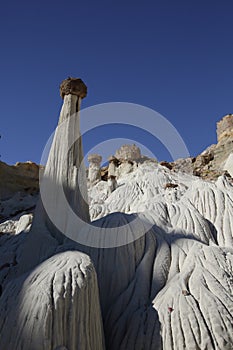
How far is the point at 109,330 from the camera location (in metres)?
5.32

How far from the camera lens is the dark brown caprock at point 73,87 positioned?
30.9 ft

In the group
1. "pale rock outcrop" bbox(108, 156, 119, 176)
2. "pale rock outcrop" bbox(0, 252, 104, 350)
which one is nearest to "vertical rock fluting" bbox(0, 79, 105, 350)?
"pale rock outcrop" bbox(0, 252, 104, 350)

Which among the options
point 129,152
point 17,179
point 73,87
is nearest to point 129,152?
point 129,152

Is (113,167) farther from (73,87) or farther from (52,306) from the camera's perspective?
(52,306)

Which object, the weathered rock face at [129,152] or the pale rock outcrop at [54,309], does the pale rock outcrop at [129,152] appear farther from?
the pale rock outcrop at [54,309]

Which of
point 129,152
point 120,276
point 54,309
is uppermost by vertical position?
point 129,152

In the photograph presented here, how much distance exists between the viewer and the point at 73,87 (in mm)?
9406

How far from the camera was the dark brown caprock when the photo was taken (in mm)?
9414

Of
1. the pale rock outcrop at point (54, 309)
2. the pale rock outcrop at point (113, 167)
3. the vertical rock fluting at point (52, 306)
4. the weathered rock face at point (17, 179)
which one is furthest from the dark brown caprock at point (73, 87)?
the weathered rock face at point (17, 179)

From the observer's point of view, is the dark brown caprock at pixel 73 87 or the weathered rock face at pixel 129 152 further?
the weathered rock face at pixel 129 152

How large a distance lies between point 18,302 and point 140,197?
985cm

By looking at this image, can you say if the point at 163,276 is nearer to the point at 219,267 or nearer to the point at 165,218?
the point at 219,267

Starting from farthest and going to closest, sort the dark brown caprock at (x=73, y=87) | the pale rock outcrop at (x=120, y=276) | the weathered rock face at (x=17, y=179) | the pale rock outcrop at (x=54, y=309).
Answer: the weathered rock face at (x=17, y=179) < the dark brown caprock at (x=73, y=87) < the pale rock outcrop at (x=120, y=276) < the pale rock outcrop at (x=54, y=309)

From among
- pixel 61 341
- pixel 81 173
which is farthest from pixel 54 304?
pixel 81 173
